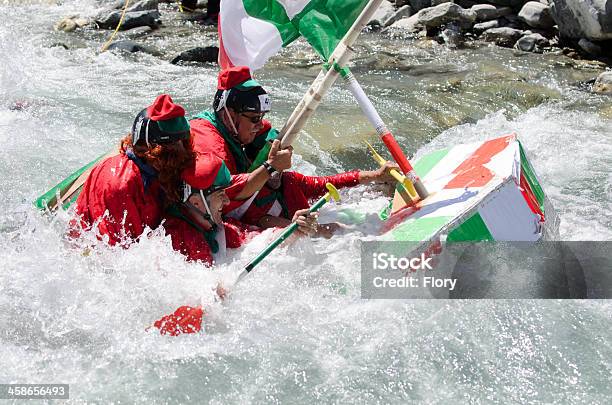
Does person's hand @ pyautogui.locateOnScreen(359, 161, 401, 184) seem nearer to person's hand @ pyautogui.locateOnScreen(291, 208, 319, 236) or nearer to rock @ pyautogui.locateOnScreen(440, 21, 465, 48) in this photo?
person's hand @ pyautogui.locateOnScreen(291, 208, 319, 236)

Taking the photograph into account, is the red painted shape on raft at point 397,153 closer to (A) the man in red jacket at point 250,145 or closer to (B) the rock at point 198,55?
(A) the man in red jacket at point 250,145

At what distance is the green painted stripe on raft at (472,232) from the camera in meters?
3.74

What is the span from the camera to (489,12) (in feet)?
40.2

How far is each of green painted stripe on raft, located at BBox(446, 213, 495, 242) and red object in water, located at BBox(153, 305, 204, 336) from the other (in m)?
1.32

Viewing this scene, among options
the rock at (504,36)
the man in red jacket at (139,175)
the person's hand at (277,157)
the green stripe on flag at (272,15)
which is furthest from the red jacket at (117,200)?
the rock at (504,36)

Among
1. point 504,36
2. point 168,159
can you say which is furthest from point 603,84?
point 168,159

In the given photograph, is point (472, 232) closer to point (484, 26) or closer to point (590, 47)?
point (590, 47)

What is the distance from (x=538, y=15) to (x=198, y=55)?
17.1ft

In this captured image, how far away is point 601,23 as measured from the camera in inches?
401

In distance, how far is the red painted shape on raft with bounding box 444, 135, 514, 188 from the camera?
3.99 metres

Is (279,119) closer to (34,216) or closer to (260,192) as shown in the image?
(260,192)

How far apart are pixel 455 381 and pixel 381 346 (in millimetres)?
419

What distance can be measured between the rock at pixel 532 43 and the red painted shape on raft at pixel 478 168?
283 inches

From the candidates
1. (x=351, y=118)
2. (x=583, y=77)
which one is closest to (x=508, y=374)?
(x=351, y=118)
